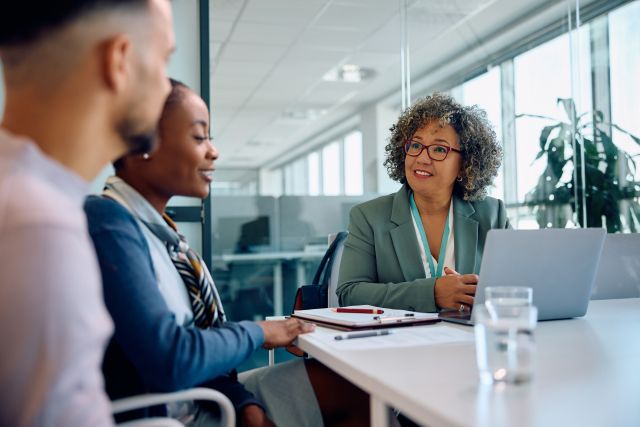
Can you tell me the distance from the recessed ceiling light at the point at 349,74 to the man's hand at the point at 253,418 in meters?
4.65

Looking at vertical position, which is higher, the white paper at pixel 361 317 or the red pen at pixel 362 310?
the red pen at pixel 362 310

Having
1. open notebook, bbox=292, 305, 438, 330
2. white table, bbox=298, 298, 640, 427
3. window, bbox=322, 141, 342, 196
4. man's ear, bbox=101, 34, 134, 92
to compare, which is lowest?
white table, bbox=298, 298, 640, 427

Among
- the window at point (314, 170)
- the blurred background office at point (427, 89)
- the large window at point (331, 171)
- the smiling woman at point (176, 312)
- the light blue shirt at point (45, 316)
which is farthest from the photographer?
the window at point (314, 170)

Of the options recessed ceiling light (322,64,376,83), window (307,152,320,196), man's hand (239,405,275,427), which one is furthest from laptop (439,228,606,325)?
recessed ceiling light (322,64,376,83)

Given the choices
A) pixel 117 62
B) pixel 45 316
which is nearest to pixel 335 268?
pixel 117 62

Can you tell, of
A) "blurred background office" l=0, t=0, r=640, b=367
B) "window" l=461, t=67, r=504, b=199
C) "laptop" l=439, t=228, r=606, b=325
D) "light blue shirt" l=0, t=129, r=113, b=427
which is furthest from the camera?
"window" l=461, t=67, r=504, b=199

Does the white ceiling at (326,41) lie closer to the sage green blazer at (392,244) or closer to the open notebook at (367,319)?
the sage green blazer at (392,244)

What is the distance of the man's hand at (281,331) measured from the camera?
49.9 inches

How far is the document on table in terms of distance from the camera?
1179 mm

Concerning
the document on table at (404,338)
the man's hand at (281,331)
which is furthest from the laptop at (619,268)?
the man's hand at (281,331)

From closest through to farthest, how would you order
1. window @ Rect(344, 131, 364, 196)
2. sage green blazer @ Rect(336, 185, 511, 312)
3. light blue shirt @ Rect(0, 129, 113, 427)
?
1. light blue shirt @ Rect(0, 129, 113, 427)
2. sage green blazer @ Rect(336, 185, 511, 312)
3. window @ Rect(344, 131, 364, 196)

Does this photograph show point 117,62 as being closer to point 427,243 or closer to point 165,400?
point 165,400

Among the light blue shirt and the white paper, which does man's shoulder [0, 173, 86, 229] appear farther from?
the white paper

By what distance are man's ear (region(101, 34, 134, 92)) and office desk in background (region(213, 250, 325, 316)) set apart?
11.1ft
